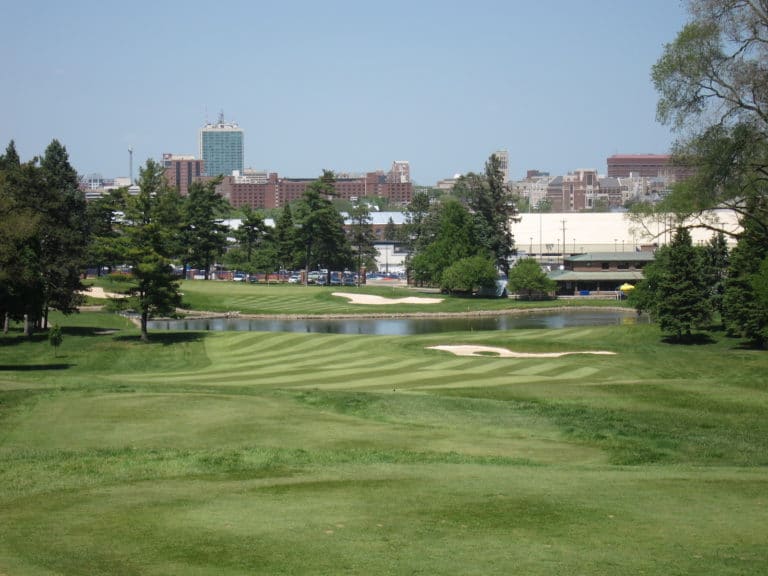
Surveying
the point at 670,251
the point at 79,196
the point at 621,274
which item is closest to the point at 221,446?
the point at 670,251

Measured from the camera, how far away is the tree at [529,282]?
359ft

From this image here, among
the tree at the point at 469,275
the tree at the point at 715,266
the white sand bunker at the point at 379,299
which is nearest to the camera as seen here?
the tree at the point at 715,266

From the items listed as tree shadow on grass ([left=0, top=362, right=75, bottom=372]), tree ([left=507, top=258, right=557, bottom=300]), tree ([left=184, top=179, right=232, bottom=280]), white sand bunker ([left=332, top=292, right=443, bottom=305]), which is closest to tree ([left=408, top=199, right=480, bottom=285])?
tree ([left=507, top=258, right=557, bottom=300])

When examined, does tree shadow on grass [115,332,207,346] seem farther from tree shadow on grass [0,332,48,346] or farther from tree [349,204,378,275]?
tree [349,204,378,275]

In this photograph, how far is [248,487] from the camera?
15.8 meters

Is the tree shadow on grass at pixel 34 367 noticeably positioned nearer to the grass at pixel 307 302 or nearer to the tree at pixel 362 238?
the grass at pixel 307 302

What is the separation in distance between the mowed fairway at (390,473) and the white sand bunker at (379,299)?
199 feet

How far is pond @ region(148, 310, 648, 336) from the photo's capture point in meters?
79.0

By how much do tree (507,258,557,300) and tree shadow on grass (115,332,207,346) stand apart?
5555 cm

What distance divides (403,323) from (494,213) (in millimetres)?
47909

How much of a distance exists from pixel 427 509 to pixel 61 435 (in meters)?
11.6

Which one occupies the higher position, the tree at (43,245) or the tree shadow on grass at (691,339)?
the tree at (43,245)

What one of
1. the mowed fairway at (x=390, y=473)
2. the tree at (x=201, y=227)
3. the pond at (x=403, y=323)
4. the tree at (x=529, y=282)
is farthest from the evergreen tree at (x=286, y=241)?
the mowed fairway at (x=390, y=473)

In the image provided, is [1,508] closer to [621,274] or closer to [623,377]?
[623,377]
